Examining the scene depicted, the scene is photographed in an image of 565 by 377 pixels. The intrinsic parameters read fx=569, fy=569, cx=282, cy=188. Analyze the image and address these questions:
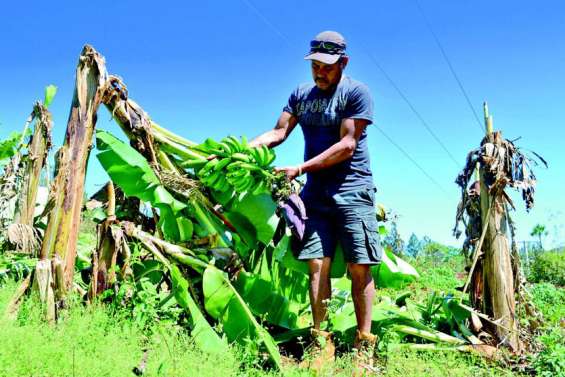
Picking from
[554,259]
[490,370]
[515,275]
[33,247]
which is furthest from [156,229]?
[554,259]

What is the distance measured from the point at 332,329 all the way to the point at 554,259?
34.6ft

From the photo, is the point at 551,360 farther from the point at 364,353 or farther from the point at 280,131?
the point at 280,131

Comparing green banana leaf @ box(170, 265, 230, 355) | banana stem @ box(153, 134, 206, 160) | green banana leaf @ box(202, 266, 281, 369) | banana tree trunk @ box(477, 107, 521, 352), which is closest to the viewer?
green banana leaf @ box(170, 265, 230, 355)

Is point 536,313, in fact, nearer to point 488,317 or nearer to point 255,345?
point 488,317

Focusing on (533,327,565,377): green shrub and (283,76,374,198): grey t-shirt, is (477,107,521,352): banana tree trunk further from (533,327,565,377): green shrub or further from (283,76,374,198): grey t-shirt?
(283,76,374,198): grey t-shirt

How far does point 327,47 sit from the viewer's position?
383cm

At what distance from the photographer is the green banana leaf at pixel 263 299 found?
161 inches

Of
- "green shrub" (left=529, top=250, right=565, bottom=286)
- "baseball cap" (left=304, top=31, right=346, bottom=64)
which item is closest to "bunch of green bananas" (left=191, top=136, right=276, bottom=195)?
"baseball cap" (left=304, top=31, right=346, bottom=64)

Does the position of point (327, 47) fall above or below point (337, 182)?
above

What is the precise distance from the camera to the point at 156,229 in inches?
170

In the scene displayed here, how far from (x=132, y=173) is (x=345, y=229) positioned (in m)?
1.48

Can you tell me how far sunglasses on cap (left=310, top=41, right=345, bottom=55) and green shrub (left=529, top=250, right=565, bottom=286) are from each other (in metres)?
10.1

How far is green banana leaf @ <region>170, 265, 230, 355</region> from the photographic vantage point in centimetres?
344

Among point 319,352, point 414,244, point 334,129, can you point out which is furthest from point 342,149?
point 414,244
